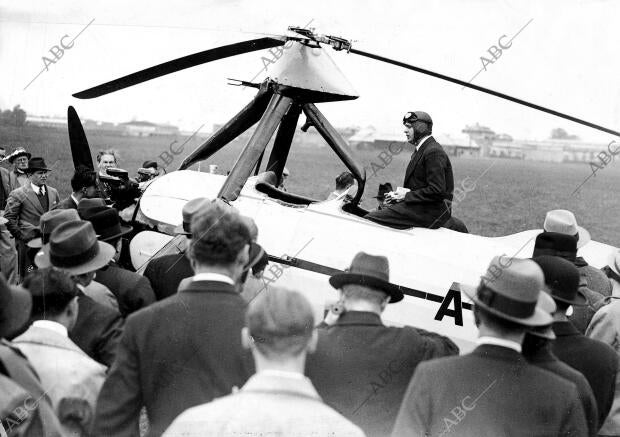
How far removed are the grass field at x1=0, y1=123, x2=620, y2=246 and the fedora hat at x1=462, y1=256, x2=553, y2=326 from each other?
14.1 meters

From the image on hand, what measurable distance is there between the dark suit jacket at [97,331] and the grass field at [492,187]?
13525mm

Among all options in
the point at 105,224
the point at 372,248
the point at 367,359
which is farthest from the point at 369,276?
the point at 105,224

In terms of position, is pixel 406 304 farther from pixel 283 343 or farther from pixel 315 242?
pixel 283 343

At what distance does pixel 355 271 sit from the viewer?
→ 140 inches

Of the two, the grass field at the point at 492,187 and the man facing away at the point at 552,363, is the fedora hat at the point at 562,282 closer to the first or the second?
the man facing away at the point at 552,363

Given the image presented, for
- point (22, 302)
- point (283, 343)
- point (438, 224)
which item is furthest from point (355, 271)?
point (438, 224)

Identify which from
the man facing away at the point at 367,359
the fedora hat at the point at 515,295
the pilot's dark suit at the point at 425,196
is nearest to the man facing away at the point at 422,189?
the pilot's dark suit at the point at 425,196

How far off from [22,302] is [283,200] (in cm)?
431

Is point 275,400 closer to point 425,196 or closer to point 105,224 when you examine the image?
point 105,224

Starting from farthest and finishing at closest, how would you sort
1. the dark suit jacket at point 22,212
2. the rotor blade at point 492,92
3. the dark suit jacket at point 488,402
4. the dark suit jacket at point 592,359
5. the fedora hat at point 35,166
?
the fedora hat at point 35,166 → the dark suit jacket at point 22,212 → the rotor blade at point 492,92 → the dark suit jacket at point 592,359 → the dark suit jacket at point 488,402

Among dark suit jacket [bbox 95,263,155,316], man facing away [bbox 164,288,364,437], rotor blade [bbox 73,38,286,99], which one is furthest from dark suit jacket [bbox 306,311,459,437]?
rotor blade [bbox 73,38,286,99]

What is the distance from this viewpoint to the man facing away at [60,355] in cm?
269

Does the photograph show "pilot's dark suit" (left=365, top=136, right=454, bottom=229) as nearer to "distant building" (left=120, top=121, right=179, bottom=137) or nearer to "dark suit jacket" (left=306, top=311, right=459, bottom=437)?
"dark suit jacket" (left=306, top=311, right=459, bottom=437)

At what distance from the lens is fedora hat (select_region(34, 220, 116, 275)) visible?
147 inches
